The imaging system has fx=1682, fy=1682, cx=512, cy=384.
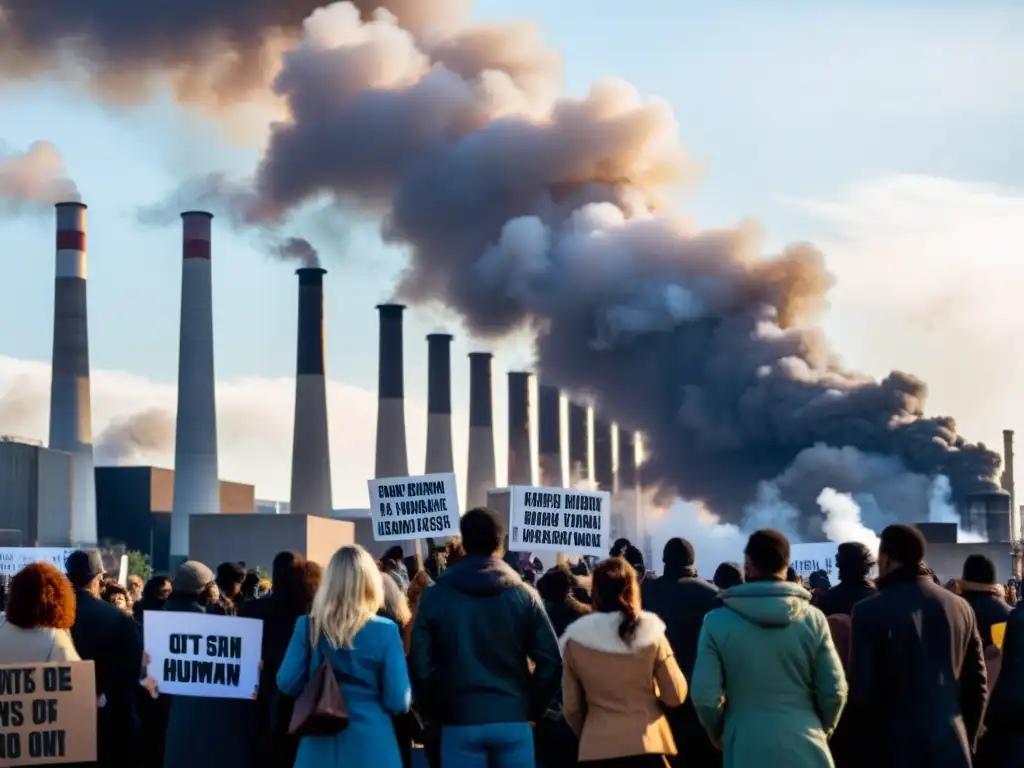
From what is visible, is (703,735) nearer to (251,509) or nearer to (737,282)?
(737,282)

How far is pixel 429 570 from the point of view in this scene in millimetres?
14039

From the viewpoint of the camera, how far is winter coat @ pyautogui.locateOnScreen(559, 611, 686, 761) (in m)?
6.85

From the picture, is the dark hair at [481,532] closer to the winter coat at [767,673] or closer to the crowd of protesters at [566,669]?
the crowd of protesters at [566,669]

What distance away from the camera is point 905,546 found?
6.98 m

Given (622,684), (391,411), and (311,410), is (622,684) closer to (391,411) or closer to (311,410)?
(311,410)

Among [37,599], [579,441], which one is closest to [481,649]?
[37,599]

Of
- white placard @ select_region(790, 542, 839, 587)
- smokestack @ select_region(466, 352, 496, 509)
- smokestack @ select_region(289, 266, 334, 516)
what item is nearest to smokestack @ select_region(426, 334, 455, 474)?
smokestack @ select_region(466, 352, 496, 509)

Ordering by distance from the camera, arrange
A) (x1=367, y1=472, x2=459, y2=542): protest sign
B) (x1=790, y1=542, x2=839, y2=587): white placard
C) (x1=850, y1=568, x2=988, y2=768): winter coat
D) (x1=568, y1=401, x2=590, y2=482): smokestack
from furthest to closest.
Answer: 1. (x1=568, y1=401, x2=590, y2=482): smokestack
2. (x1=790, y1=542, x2=839, y2=587): white placard
3. (x1=367, y1=472, x2=459, y2=542): protest sign
4. (x1=850, y1=568, x2=988, y2=768): winter coat

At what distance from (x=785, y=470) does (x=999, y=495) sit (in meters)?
7.22

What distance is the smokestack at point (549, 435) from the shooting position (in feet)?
260

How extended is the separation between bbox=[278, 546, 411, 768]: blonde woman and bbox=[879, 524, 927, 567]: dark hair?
209cm

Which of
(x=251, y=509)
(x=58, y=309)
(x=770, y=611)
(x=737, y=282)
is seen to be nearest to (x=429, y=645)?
(x=770, y=611)

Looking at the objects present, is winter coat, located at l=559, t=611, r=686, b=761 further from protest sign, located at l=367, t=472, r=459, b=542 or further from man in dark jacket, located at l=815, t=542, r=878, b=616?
protest sign, located at l=367, t=472, r=459, b=542

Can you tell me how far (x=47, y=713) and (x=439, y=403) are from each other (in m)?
69.5
